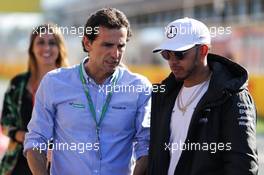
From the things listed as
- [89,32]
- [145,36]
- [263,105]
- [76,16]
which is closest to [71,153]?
[89,32]

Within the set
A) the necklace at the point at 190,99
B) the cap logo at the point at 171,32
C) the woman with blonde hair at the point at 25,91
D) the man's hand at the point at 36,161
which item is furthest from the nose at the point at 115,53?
the woman with blonde hair at the point at 25,91

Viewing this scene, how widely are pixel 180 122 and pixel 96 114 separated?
0.50 meters

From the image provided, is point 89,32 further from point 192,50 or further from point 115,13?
point 192,50

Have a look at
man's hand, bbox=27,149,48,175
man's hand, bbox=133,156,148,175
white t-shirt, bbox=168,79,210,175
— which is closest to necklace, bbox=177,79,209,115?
white t-shirt, bbox=168,79,210,175

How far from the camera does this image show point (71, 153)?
4027mm

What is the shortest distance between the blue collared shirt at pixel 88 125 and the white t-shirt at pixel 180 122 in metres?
0.25

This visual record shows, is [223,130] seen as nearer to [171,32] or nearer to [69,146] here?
[171,32]

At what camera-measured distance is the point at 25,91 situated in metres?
5.91

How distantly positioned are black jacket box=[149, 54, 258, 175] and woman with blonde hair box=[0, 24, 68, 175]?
2326 millimetres

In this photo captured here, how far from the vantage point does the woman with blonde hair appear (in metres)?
5.78

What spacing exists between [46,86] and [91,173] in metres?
0.57

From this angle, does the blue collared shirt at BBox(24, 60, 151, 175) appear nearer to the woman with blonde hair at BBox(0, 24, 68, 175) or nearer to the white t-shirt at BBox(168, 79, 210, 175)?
the white t-shirt at BBox(168, 79, 210, 175)

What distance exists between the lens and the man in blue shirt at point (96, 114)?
4.00 meters

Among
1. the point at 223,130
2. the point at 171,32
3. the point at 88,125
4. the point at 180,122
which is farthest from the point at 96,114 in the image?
the point at 223,130
